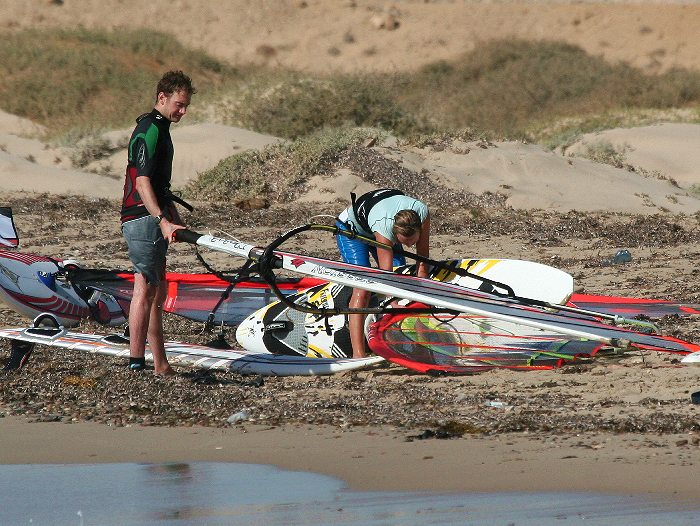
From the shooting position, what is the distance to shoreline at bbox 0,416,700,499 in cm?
486

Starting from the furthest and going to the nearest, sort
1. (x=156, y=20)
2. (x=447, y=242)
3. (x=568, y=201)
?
(x=156, y=20) → (x=568, y=201) → (x=447, y=242)

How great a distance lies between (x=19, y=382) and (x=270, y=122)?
47.7 ft

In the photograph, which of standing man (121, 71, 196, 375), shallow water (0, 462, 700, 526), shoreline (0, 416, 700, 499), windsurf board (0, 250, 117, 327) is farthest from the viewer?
windsurf board (0, 250, 117, 327)

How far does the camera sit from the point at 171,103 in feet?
22.7

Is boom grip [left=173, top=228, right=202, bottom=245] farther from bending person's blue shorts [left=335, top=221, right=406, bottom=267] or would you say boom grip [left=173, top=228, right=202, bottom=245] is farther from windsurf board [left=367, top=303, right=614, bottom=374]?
bending person's blue shorts [left=335, top=221, right=406, bottom=267]

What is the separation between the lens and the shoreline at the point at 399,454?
15.9 feet

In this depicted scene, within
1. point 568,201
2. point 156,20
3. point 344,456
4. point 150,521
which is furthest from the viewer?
point 156,20

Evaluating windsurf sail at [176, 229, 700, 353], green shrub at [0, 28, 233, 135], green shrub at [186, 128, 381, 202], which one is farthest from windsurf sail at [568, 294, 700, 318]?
green shrub at [0, 28, 233, 135]

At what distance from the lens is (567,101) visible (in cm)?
3216

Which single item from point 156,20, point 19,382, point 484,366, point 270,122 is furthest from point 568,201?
point 156,20

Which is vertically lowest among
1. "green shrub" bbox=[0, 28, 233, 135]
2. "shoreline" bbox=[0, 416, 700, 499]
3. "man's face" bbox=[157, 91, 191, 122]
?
"shoreline" bbox=[0, 416, 700, 499]

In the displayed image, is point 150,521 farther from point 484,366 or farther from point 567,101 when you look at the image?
point 567,101

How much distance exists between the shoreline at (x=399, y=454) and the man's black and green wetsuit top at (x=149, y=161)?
1264mm

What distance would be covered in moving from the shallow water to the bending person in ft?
8.11
